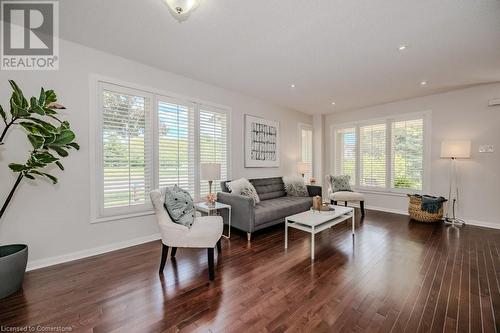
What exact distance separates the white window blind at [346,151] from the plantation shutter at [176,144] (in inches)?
174

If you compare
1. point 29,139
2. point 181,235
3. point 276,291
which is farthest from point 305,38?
point 29,139

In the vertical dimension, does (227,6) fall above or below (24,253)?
above

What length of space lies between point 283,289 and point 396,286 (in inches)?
45.2

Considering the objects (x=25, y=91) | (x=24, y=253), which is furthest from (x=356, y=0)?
(x=24, y=253)

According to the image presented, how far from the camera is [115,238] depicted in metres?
2.96

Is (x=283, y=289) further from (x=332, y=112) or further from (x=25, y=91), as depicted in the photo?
(x=332, y=112)

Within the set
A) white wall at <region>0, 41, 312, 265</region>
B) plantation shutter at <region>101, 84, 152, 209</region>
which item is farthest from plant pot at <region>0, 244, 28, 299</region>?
plantation shutter at <region>101, 84, 152, 209</region>

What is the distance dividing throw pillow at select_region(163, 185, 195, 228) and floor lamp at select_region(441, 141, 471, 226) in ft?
16.4

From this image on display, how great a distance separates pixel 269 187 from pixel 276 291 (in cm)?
279

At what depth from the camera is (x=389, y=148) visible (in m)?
5.13

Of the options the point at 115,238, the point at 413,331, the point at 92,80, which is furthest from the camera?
the point at 115,238

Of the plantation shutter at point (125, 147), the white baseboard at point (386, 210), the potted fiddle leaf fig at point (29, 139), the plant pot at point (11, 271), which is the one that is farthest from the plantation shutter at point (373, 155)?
the plant pot at point (11, 271)

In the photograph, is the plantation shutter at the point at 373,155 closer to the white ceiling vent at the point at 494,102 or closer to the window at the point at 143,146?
the white ceiling vent at the point at 494,102

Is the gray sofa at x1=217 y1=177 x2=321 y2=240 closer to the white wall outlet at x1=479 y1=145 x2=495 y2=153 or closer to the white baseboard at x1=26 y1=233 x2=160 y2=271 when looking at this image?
the white baseboard at x1=26 y1=233 x2=160 y2=271
